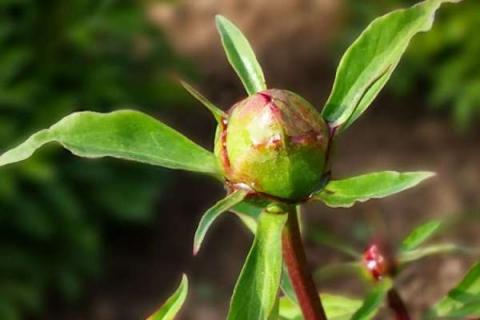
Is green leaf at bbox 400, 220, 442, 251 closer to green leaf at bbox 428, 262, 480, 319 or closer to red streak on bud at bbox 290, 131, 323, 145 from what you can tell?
green leaf at bbox 428, 262, 480, 319

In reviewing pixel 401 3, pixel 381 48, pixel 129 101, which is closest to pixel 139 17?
pixel 129 101

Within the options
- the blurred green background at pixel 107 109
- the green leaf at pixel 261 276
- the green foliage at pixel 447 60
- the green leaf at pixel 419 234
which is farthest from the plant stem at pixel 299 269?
the green foliage at pixel 447 60

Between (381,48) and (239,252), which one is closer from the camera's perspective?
(381,48)

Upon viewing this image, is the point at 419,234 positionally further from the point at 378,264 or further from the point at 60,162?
the point at 60,162

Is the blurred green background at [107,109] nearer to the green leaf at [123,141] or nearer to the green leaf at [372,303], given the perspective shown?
the green leaf at [372,303]

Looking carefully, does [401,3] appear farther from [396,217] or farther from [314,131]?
[314,131]
